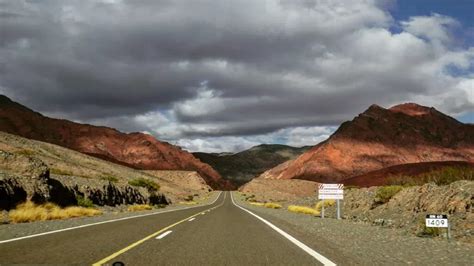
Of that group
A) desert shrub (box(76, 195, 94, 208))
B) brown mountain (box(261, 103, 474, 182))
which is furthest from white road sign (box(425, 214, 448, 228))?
brown mountain (box(261, 103, 474, 182))

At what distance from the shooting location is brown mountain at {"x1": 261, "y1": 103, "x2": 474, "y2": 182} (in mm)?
122688

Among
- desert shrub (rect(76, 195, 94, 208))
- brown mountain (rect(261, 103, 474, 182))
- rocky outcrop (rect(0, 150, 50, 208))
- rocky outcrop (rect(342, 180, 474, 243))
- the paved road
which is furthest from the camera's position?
brown mountain (rect(261, 103, 474, 182))

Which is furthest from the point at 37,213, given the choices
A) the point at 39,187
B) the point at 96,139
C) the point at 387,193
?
the point at 96,139

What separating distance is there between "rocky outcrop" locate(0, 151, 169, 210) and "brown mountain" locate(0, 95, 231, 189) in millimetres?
97077

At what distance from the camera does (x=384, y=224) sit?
2095 cm

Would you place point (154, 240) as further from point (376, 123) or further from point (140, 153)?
point (140, 153)

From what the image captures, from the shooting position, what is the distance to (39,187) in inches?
1033

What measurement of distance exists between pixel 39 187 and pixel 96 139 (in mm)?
131026

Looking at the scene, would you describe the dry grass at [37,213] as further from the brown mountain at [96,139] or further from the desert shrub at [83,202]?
the brown mountain at [96,139]

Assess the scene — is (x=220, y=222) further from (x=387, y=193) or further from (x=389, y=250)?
(x=387, y=193)

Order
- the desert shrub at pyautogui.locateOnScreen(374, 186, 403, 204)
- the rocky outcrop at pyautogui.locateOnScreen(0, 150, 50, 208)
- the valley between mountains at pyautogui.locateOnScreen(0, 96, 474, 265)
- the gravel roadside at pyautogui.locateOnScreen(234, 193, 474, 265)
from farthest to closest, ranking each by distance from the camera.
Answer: the desert shrub at pyautogui.locateOnScreen(374, 186, 403, 204) → the rocky outcrop at pyautogui.locateOnScreen(0, 150, 50, 208) → the valley between mountains at pyautogui.locateOnScreen(0, 96, 474, 265) → the gravel roadside at pyautogui.locateOnScreen(234, 193, 474, 265)

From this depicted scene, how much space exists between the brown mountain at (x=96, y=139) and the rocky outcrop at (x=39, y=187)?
318 ft

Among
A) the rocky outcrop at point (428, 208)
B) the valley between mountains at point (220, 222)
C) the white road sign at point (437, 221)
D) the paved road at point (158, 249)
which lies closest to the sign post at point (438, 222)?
the white road sign at point (437, 221)

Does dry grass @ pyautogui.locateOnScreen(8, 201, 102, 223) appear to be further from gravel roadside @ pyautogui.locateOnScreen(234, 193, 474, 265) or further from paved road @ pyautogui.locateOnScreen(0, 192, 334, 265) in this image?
gravel roadside @ pyautogui.locateOnScreen(234, 193, 474, 265)
